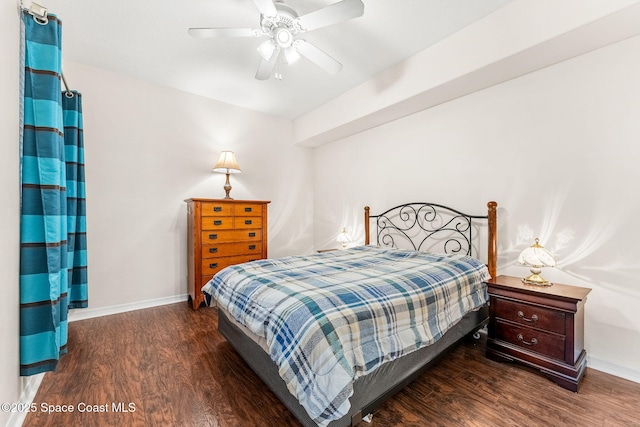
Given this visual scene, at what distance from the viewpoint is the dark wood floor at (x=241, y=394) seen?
4.96ft

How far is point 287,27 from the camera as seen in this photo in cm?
201

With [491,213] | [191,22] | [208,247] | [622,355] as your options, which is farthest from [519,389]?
[191,22]

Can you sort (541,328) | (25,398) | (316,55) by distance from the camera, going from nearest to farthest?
(25,398)
(541,328)
(316,55)

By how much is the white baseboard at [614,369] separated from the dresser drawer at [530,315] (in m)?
0.56

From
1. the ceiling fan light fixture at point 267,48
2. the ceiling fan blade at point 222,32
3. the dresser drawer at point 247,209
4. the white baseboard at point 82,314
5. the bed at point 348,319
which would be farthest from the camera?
the dresser drawer at point 247,209

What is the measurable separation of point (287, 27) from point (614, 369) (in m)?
3.42

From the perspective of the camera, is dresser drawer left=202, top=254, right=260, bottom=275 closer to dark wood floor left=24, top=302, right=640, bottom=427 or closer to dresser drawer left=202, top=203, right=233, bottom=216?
dresser drawer left=202, top=203, right=233, bottom=216

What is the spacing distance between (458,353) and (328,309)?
1.56m

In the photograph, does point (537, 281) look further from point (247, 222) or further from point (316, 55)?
point (247, 222)

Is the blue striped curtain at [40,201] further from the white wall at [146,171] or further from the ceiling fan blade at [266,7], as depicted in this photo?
the white wall at [146,171]

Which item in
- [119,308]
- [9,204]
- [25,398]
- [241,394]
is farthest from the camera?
[119,308]

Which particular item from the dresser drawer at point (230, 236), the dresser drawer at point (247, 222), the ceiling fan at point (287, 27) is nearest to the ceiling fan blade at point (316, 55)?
the ceiling fan at point (287, 27)

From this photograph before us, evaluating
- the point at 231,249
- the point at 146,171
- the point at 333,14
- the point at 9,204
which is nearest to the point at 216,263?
the point at 231,249

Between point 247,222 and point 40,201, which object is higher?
point 40,201
